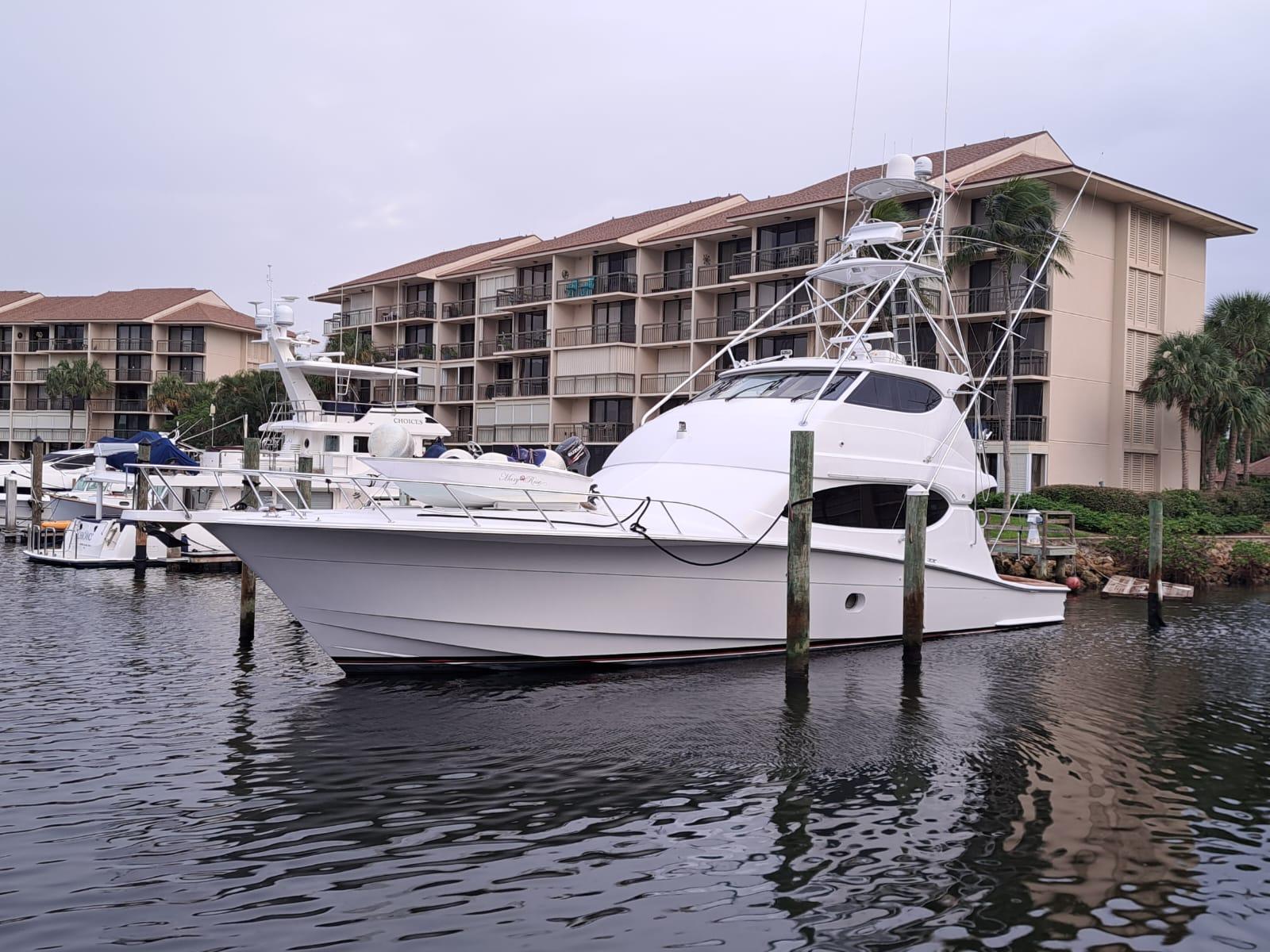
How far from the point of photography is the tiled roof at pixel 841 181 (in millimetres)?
43438

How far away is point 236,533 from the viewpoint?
41.3ft

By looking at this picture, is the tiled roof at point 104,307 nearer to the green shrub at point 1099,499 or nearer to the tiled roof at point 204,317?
the tiled roof at point 204,317

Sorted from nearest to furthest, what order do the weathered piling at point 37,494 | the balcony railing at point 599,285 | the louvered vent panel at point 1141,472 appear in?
the weathered piling at point 37,494 < the louvered vent panel at point 1141,472 < the balcony railing at point 599,285

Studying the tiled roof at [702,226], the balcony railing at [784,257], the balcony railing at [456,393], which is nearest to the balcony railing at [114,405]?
the balcony railing at [456,393]

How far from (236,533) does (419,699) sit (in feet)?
9.52

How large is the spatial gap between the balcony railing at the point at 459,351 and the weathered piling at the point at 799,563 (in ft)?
158

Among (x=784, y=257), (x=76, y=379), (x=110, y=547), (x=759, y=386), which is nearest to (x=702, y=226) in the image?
(x=784, y=257)

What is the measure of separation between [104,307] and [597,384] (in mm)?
42300

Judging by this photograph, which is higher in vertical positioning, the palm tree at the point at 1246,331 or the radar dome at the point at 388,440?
the palm tree at the point at 1246,331

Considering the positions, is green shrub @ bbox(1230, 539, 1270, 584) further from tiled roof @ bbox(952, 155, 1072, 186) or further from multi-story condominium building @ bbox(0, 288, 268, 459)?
multi-story condominium building @ bbox(0, 288, 268, 459)

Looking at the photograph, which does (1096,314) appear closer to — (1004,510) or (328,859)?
(1004,510)

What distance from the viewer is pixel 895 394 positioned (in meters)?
16.3

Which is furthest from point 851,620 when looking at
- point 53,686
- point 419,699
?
point 53,686

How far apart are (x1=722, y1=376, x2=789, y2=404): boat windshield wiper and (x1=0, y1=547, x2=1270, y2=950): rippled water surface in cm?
425
